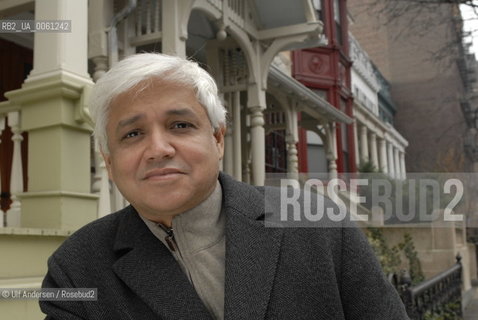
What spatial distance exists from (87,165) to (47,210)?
0.49 meters

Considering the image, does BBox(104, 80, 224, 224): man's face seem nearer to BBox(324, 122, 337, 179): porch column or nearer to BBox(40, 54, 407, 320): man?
BBox(40, 54, 407, 320): man

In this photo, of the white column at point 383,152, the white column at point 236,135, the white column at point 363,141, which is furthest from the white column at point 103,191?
the white column at point 383,152

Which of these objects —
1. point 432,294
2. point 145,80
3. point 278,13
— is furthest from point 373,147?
point 145,80

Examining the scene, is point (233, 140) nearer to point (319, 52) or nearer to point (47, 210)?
point (47, 210)

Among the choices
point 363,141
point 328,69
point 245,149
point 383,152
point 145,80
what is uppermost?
point 328,69

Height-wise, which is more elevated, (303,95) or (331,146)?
(303,95)

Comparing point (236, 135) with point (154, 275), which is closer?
point (154, 275)

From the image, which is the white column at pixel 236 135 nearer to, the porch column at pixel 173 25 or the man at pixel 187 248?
the porch column at pixel 173 25

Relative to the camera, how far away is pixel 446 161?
24.2 meters

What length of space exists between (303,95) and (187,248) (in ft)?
27.4

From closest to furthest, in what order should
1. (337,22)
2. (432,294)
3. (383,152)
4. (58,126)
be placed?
(58,126) < (432,294) < (337,22) < (383,152)

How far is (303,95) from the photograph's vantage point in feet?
32.4

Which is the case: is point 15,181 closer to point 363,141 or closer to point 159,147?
point 159,147

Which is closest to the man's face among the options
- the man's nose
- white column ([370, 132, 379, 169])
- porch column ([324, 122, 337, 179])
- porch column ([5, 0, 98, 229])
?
the man's nose
